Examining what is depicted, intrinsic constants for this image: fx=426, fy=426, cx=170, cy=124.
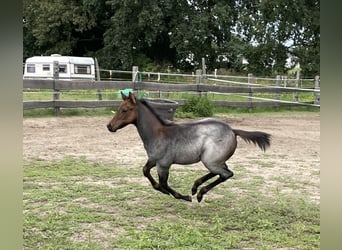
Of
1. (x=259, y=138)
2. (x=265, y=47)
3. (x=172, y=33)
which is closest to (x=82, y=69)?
(x=172, y=33)

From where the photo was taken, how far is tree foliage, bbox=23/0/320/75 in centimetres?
604

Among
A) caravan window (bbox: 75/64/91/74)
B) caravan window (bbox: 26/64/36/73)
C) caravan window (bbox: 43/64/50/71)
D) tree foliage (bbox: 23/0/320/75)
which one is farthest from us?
caravan window (bbox: 75/64/91/74)

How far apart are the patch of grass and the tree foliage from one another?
160 centimetres

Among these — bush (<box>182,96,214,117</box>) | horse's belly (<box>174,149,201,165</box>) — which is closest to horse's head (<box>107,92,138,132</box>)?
horse's belly (<box>174,149,201,165</box>)

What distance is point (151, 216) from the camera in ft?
7.40

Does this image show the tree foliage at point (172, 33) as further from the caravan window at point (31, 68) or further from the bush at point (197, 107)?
the bush at point (197, 107)

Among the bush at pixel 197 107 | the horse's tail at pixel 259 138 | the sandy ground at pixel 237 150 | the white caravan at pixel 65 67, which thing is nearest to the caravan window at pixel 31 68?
the white caravan at pixel 65 67

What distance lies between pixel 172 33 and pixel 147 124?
7.27m

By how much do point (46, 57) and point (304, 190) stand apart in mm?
10804

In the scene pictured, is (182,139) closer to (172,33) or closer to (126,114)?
(126,114)

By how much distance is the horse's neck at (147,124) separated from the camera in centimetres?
195

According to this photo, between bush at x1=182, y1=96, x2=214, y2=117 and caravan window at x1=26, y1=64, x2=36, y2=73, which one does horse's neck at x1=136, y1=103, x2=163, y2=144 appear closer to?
bush at x1=182, y1=96, x2=214, y2=117

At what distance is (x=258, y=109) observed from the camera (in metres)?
7.00

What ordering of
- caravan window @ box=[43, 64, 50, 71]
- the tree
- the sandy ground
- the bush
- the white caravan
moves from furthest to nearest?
caravan window @ box=[43, 64, 50, 71] → the white caravan → the tree → the bush → the sandy ground
